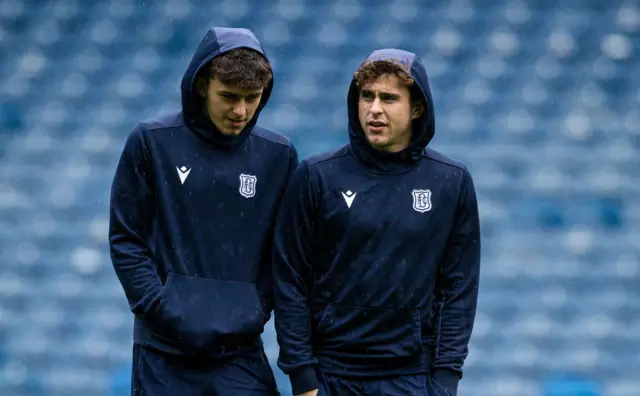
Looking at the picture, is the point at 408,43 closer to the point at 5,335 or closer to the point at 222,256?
the point at 5,335

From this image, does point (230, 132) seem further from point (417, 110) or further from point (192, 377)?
point (192, 377)

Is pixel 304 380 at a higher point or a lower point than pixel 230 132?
lower

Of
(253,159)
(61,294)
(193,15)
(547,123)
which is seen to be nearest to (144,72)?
(193,15)

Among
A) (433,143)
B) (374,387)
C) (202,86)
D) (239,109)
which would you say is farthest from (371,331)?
(433,143)

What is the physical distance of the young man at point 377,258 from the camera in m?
3.78

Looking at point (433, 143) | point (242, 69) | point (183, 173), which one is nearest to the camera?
point (242, 69)

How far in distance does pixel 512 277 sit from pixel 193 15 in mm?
2247

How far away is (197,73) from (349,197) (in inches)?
22.5

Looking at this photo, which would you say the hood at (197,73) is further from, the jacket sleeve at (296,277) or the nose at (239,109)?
the jacket sleeve at (296,277)

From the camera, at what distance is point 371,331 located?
3.79 m

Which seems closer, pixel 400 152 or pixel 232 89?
pixel 232 89

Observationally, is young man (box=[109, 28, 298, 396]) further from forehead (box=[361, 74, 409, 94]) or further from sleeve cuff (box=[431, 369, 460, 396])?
sleeve cuff (box=[431, 369, 460, 396])

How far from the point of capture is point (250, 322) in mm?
3818

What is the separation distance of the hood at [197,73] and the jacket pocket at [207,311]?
16.7 inches
